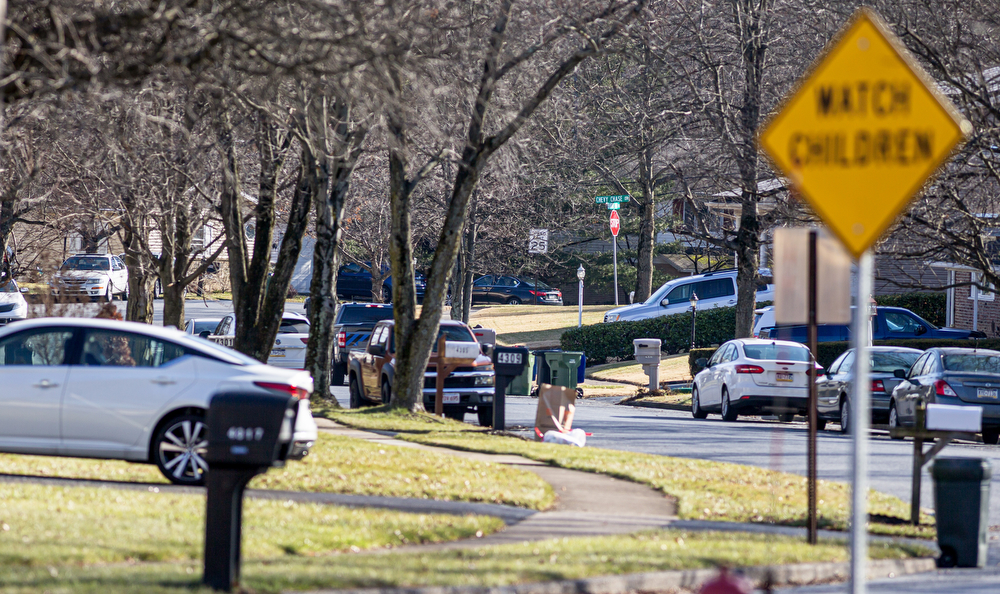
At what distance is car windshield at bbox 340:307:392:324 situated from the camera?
25.9m

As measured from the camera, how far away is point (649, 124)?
23.7 m

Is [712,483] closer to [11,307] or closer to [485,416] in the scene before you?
[485,416]

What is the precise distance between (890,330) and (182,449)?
69.0 feet

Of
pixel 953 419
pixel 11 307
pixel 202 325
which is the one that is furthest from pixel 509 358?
pixel 11 307

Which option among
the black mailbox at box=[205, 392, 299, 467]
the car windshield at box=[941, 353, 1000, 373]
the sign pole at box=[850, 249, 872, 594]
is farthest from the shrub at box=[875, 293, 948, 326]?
the black mailbox at box=[205, 392, 299, 467]

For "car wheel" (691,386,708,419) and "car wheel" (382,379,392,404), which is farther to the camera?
"car wheel" (691,386,708,419)

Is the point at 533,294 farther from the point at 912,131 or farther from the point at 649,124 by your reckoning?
the point at 912,131

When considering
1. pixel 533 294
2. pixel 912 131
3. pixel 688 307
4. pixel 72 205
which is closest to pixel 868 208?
pixel 912 131

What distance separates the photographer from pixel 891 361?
64.5 feet

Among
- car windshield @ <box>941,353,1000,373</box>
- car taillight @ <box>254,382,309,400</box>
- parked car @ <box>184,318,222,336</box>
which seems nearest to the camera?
car taillight @ <box>254,382,309,400</box>

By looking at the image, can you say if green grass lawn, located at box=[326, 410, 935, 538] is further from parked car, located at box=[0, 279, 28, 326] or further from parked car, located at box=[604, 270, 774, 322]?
parked car, located at box=[0, 279, 28, 326]

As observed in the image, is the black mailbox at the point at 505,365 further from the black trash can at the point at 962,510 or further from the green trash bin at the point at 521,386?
the green trash bin at the point at 521,386

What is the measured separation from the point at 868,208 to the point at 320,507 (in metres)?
5.35

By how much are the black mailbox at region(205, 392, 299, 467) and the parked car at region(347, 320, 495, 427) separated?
11518mm
